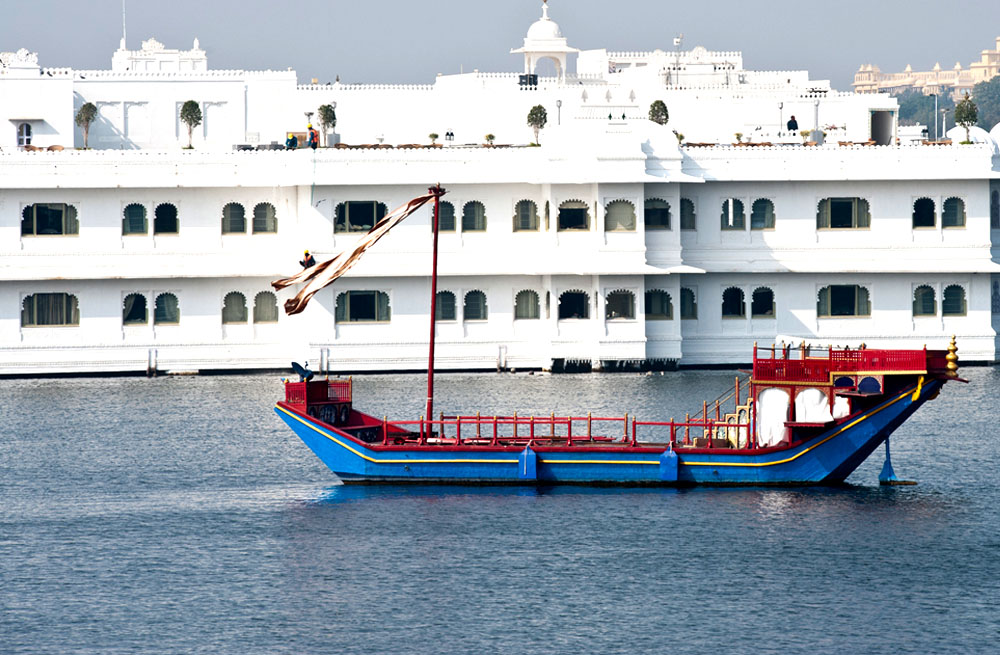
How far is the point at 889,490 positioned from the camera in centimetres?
3538

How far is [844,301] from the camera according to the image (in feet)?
192

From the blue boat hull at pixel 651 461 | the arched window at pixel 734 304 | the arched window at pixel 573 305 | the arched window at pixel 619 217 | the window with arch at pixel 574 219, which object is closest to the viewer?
the blue boat hull at pixel 651 461

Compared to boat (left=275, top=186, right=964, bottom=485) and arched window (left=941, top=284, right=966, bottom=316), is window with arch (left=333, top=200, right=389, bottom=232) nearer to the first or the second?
arched window (left=941, top=284, right=966, bottom=316)

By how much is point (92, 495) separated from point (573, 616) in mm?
12656

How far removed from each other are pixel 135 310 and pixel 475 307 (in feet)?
34.8

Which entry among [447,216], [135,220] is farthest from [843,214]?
[135,220]

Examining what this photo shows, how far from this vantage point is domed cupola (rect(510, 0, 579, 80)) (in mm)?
84812

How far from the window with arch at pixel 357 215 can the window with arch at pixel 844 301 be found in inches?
562

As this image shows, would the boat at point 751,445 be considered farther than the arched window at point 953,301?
No

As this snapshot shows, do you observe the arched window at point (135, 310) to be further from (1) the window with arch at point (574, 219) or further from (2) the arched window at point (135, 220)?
(1) the window with arch at point (574, 219)

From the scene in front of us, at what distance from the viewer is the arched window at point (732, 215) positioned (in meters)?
58.2

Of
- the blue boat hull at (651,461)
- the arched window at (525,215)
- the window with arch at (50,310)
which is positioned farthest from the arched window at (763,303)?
the blue boat hull at (651,461)

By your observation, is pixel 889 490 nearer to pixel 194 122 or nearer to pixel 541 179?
pixel 541 179

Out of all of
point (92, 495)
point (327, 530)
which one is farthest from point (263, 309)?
point (327, 530)
